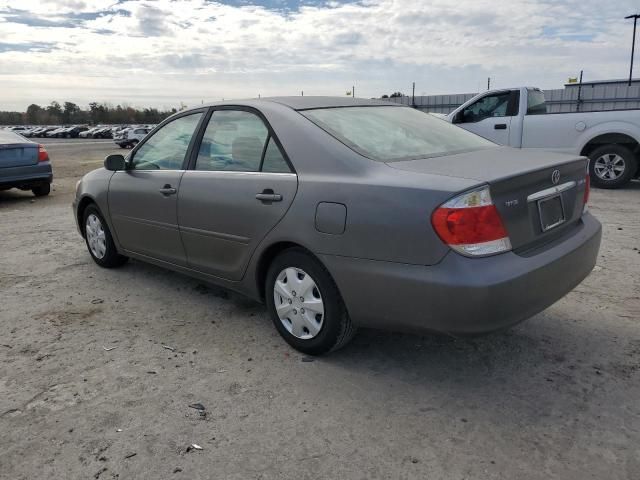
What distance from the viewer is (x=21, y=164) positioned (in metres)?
9.80

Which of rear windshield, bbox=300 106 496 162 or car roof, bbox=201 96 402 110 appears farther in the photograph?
car roof, bbox=201 96 402 110

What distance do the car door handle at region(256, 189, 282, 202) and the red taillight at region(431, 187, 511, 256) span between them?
1049mm

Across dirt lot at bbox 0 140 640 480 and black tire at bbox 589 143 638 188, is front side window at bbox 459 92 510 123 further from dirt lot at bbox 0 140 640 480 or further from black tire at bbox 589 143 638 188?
dirt lot at bbox 0 140 640 480

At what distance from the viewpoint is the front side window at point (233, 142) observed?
11.7 feet

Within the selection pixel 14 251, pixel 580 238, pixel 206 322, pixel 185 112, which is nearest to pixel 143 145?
pixel 185 112

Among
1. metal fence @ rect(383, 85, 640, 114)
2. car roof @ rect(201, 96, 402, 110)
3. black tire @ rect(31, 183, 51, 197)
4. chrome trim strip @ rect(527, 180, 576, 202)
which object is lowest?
black tire @ rect(31, 183, 51, 197)

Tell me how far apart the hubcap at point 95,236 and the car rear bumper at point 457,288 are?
3.07 metres

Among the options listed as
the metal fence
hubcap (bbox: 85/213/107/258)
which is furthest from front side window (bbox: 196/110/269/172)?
the metal fence

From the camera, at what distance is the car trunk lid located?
267 cm

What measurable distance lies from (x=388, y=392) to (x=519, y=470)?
820mm

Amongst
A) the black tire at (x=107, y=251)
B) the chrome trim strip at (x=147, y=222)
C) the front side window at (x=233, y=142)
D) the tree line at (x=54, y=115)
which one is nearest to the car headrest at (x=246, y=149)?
the front side window at (x=233, y=142)

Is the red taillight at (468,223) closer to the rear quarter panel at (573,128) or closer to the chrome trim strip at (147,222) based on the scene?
the chrome trim strip at (147,222)

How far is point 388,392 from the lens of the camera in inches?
115

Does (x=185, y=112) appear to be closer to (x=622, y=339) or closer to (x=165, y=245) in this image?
(x=165, y=245)
